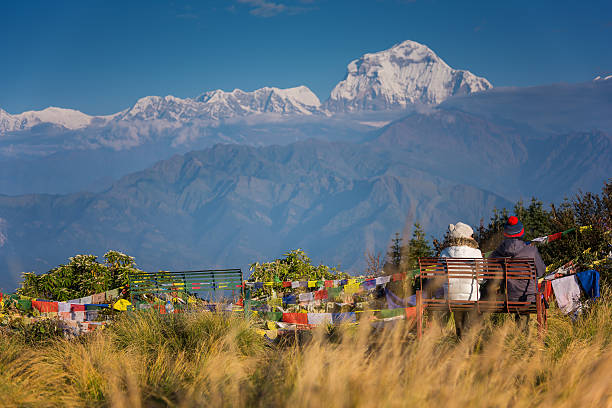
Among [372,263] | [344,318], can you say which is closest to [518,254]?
[344,318]

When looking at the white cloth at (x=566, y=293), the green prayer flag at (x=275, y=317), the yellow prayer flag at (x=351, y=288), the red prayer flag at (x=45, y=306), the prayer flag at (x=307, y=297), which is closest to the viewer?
the white cloth at (x=566, y=293)

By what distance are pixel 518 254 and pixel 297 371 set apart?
334 cm

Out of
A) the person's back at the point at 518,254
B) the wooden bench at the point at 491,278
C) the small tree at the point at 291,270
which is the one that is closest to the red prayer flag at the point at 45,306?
the small tree at the point at 291,270

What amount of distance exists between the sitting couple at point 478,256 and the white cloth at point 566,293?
0.72m

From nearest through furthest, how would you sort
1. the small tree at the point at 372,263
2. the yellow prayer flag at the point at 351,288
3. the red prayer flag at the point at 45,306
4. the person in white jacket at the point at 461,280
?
the person in white jacket at the point at 461,280
the red prayer flag at the point at 45,306
the yellow prayer flag at the point at 351,288
the small tree at the point at 372,263

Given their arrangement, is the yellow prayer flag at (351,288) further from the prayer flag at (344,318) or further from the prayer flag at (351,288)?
the prayer flag at (344,318)

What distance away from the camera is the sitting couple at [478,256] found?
5742mm

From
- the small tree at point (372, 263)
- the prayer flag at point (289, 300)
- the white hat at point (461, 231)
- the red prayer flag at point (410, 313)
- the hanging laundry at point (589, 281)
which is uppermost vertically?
the white hat at point (461, 231)

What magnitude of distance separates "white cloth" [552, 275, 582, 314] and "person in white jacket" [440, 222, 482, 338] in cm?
113

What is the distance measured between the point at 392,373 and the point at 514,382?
39.2 inches

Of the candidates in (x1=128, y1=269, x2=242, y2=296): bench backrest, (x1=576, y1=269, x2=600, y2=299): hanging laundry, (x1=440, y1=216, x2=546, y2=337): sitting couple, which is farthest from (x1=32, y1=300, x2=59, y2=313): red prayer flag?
(x1=576, y1=269, x2=600, y2=299): hanging laundry

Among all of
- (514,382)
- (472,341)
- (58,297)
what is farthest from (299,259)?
(514,382)

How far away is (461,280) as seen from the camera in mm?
5992

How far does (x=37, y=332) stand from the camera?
622 centimetres
